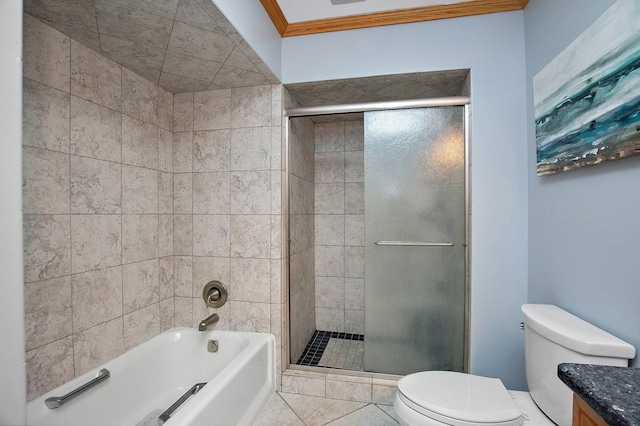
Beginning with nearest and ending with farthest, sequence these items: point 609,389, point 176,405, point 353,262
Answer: point 609,389 < point 176,405 < point 353,262

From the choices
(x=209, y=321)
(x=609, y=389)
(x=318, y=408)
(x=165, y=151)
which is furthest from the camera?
(x=165, y=151)

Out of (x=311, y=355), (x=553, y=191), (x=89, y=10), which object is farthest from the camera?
(x=311, y=355)

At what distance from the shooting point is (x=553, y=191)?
138cm

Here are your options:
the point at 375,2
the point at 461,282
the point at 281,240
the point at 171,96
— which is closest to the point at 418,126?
the point at 375,2

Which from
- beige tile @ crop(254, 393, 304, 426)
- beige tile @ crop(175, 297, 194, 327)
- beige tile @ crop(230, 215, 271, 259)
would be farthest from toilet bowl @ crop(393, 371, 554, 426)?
beige tile @ crop(175, 297, 194, 327)

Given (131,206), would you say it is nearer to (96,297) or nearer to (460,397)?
(96,297)

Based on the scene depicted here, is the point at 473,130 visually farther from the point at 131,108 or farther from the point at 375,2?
the point at 131,108

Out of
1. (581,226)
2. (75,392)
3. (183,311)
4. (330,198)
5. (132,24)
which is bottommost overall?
(75,392)

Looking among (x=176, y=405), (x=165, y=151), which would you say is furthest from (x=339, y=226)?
(x=176, y=405)

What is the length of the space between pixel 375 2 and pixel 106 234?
1.97 m

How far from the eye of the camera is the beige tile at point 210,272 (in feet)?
6.47

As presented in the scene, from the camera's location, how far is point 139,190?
177cm

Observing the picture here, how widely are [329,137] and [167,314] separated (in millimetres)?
1958

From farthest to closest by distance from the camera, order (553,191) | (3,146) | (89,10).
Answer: (553,191), (89,10), (3,146)
